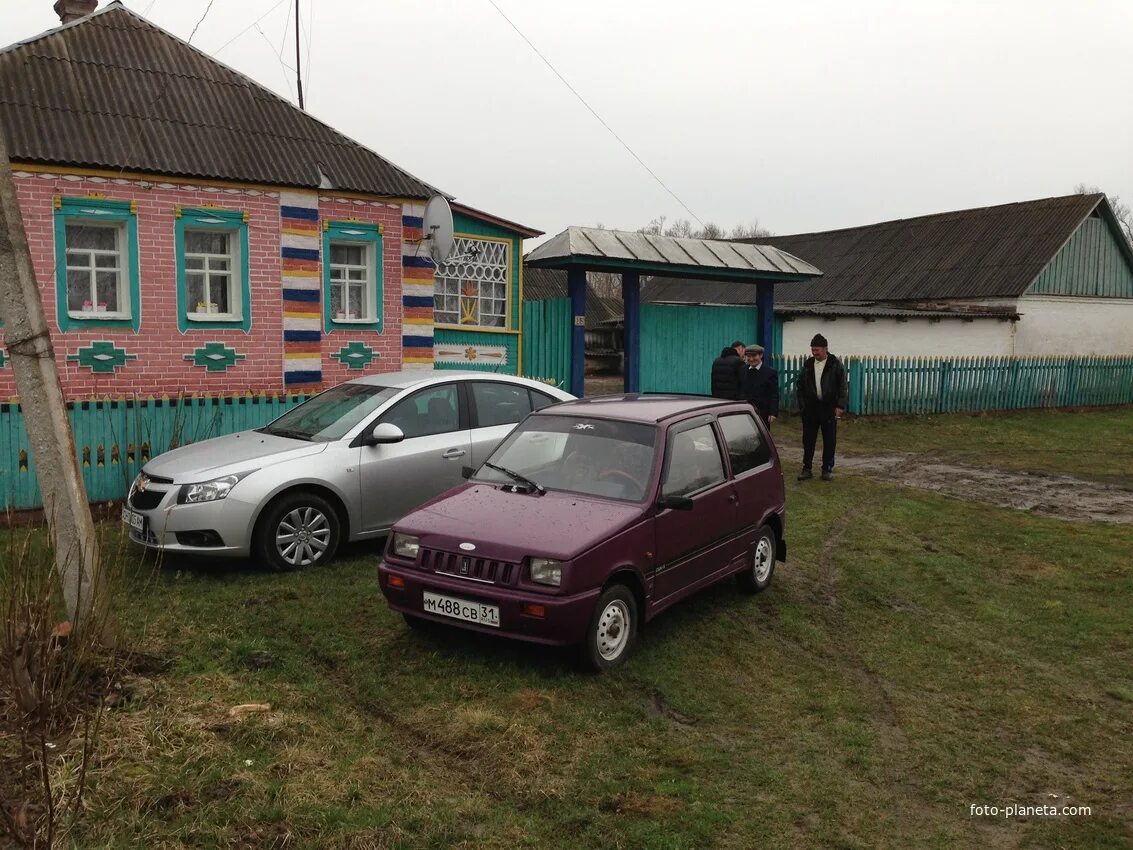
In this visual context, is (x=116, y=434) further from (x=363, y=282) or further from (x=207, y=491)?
(x=363, y=282)

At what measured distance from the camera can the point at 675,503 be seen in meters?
5.85

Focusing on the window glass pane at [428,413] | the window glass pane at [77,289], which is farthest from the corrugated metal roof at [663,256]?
the window glass pane at [428,413]

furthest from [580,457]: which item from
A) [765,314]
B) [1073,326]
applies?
[1073,326]

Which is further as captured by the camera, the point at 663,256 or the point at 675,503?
the point at 663,256

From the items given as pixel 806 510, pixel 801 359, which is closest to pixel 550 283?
pixel 801 359

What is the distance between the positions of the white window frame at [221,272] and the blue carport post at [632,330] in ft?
21.7

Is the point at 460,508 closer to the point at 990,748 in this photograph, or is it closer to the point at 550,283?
the point at 990,748

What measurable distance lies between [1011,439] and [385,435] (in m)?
14.6

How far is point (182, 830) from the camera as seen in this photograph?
372cm

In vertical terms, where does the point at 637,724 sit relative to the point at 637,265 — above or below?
below

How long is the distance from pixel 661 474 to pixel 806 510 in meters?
5.14

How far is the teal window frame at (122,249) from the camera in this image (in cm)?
1164

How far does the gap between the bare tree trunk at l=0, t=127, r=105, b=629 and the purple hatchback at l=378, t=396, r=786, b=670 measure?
1689mm

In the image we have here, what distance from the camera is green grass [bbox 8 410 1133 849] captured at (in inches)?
155
